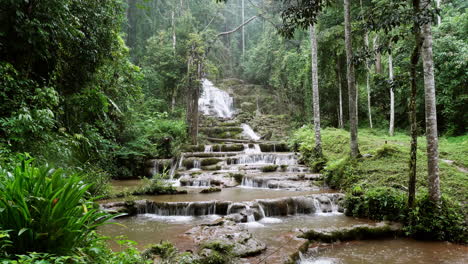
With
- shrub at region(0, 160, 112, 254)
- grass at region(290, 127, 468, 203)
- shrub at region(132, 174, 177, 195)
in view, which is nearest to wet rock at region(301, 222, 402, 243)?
grass at region(290, 127, 468, 203)

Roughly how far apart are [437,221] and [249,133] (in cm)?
1817

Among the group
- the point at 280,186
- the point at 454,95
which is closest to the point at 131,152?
the point at 280,186

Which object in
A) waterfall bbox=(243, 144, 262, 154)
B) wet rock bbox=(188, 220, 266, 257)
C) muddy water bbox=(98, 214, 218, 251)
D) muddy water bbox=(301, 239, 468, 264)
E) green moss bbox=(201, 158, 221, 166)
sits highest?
waterfall bbox=(243, 144, 262, 154)

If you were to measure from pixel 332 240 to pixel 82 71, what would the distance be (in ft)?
24.5

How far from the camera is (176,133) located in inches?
682

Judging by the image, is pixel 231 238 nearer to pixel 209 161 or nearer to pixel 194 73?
pixel 209 161

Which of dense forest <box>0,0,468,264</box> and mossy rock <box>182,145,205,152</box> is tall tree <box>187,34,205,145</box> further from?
mossy rock <box>182,145,205,152</box>

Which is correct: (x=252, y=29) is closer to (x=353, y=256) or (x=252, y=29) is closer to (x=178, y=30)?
(x=178, y=30)

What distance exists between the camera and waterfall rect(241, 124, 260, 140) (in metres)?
22.8

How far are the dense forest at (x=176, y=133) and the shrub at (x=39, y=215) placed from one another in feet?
0.04

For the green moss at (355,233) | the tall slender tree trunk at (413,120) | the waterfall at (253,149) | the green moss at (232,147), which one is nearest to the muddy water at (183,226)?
the green moss at (355,233)

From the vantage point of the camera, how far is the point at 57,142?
560cm

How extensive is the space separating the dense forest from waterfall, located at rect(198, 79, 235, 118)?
5.87 metres

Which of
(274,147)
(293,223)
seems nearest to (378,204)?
(293,223)
